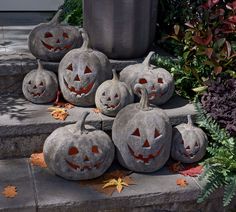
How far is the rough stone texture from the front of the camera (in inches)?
121


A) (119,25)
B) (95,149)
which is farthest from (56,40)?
(95,149)

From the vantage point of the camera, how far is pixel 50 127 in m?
3.64

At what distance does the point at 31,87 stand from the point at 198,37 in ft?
5.06

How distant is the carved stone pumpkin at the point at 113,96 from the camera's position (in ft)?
12.0

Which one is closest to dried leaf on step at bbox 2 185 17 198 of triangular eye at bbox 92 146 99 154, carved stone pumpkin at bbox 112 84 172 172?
triangular eye at bbox 92 146 99 154

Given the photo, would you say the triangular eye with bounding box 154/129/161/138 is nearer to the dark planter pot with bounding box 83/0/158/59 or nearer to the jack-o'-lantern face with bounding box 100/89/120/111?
the jack-o'-lantern face with bounding box 100/89/120/111

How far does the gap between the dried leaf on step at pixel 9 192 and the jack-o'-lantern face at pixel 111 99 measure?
40.2 inches

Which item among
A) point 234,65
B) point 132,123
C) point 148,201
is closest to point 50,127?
point 132,123

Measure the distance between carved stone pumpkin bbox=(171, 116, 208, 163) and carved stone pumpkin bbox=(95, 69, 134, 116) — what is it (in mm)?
510

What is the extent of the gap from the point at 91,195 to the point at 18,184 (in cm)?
57

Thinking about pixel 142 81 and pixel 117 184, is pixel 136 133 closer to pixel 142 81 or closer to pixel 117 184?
pixel 117 184

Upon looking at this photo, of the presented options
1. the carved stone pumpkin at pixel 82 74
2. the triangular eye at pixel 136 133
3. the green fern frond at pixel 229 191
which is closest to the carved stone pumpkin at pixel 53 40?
the carved stone pumpkin at pixel 82 74

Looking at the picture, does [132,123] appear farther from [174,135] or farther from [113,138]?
[174,135]

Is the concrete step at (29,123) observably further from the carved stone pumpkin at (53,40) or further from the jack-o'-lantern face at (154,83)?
the carved stone pumpkin at (53,40)
